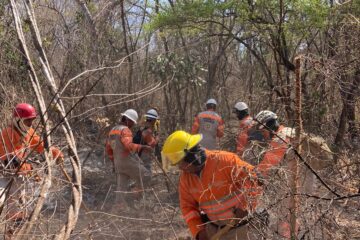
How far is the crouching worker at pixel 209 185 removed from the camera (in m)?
4.13

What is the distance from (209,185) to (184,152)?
362 millimetres

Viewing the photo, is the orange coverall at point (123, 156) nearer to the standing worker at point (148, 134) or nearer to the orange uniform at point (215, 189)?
the standing worker at point (148, 134)

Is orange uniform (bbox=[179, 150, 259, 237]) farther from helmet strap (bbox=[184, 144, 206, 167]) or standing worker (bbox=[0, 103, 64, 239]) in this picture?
standing worker (bbox=[0, 103, 64, 239])

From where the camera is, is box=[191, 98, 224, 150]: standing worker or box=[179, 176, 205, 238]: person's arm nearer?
box=[179, 176, 205, 238]: person's arm

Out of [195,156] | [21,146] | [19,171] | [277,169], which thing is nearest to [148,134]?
[21,146]

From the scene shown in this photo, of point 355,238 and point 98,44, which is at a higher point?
point 98,44

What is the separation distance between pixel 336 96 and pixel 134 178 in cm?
423

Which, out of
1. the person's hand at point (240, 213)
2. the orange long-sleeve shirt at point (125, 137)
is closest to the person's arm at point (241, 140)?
the person's hand at point (240, 213)

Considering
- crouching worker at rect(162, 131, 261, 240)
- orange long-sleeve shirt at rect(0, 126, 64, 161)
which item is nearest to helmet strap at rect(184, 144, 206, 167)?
crouching worker at rect(162, 131, 261, 240)

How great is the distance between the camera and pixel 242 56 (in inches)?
655

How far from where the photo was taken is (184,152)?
4.13 meters

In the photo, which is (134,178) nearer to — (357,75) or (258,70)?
(357,75)

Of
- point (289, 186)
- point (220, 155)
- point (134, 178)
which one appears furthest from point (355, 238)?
point (134, 178)

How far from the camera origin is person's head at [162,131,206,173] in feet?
13.6
